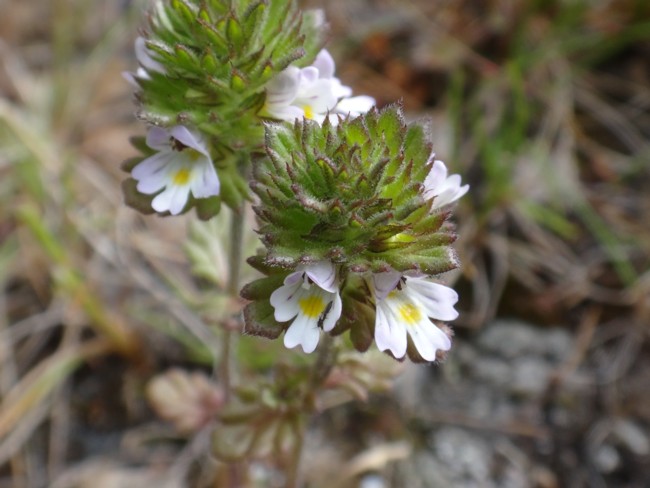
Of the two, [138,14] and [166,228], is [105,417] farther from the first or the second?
[138,14]

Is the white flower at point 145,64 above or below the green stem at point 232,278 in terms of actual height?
above

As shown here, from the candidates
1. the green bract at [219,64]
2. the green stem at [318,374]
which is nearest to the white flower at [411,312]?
the green stem at [318,374]

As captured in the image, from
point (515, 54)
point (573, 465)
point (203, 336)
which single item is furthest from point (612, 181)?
point (203, 336)

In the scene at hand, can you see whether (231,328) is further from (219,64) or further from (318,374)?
(219,64)

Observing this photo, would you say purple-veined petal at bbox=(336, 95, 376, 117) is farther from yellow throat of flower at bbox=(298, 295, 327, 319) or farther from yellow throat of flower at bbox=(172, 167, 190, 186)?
yellow throat of flower at bbox=(298, 295, 327, 319)

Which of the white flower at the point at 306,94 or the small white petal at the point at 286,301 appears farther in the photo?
the white flower at the point at 306,94

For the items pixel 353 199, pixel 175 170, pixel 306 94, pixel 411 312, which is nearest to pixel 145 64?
pixel 175 170

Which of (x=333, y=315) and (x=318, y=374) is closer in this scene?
(x=333, y=315)

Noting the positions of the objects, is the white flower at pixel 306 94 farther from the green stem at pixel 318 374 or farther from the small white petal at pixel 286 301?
the green stem at pixel 318 374
